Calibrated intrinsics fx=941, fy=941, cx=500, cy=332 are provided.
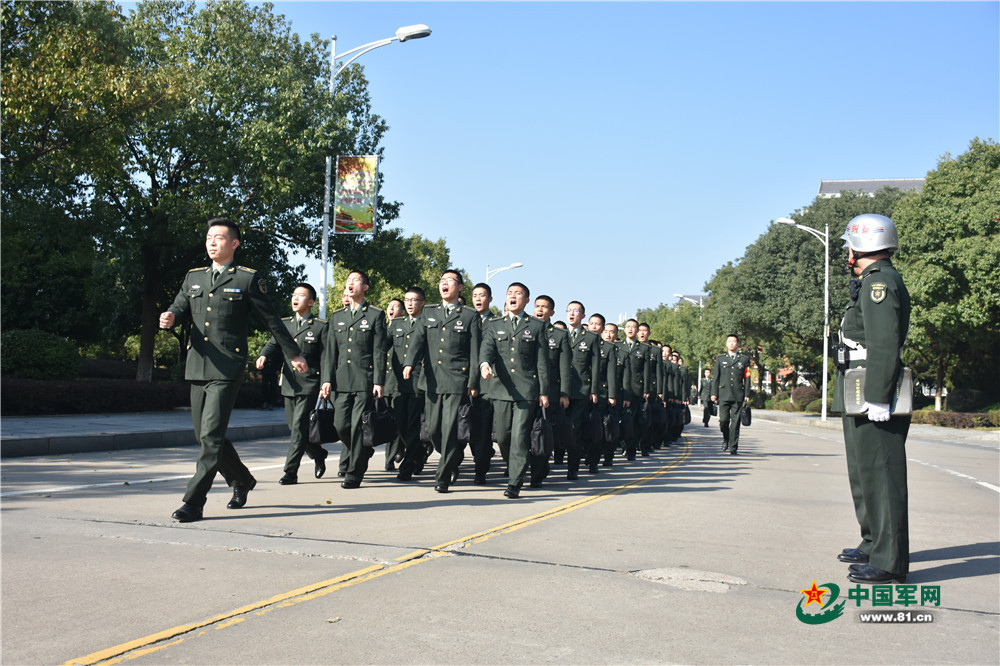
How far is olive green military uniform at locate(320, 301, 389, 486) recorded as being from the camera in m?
10.2

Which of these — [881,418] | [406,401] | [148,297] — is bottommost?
[406,401]

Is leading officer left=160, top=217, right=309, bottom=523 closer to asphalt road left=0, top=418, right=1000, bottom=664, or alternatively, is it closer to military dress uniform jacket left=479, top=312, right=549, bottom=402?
asphalt road left=0, top=418, right=1000, bottom=664

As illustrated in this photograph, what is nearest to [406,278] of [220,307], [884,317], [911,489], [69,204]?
[69,204]

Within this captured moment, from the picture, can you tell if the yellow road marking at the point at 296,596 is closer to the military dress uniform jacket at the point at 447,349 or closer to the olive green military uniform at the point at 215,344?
the olive green military uniform at the point at 215,344

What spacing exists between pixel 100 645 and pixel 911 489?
34.7 ft

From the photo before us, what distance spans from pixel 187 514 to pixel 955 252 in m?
35.0

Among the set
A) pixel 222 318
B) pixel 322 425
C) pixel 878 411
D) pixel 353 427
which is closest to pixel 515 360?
pixel 353 427

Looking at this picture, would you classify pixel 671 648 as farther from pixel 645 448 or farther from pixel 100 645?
pixel 645 448

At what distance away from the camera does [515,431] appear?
9.73 metres

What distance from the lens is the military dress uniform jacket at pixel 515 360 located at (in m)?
9.95

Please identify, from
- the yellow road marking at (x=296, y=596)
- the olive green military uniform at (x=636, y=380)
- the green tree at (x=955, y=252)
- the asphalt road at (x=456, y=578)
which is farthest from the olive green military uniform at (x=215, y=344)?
the green tree at (x=955, y=252)

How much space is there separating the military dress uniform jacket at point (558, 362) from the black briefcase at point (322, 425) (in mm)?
2660

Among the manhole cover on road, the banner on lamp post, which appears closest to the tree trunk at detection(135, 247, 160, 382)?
the banner on lamp post

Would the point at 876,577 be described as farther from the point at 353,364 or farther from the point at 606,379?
the point at 606,379
